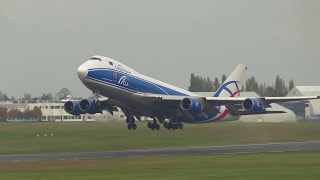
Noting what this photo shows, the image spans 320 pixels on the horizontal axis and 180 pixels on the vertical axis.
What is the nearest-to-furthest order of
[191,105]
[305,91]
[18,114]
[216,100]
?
[191,105] → [216,100] → [18,114] → [305,91]

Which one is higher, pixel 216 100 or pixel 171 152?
pixel 216 100

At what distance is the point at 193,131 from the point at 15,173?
1613 inches

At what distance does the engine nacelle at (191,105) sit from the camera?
229 ft

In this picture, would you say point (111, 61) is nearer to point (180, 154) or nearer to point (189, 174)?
point (180, 154)

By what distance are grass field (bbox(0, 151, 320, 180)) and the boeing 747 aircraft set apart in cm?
1533

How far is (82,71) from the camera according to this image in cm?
6366

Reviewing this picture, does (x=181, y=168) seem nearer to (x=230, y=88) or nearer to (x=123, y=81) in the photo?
(x=123, y=81)

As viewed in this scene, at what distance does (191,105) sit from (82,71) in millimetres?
13125

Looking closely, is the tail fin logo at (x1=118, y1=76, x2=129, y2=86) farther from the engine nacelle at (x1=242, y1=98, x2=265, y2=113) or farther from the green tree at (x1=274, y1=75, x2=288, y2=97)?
the green tree at (x1=274, y1=75, x2=288, y2=97)

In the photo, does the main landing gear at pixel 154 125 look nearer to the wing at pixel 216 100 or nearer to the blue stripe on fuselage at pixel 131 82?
the blue stripe on fuselage at pixel 131 82

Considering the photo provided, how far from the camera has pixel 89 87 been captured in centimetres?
6544

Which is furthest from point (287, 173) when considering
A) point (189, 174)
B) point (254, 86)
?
point (254, 86)

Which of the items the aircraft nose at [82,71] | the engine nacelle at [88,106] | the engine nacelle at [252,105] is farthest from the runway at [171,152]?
→ the engine nacelle at [88,106]

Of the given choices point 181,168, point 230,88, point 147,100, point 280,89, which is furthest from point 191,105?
point 280,89
